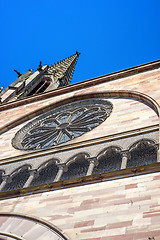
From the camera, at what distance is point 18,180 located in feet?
34.1

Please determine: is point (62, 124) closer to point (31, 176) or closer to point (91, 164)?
point (31, 176)

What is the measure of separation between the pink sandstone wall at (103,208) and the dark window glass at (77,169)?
0.87 meters

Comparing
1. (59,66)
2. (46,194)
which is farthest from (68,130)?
(59,66)

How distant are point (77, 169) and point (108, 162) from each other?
0.81 m

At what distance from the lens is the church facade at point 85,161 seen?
729 centimetres

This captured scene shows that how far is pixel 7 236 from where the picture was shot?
7.80m

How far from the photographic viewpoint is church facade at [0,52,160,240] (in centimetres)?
729

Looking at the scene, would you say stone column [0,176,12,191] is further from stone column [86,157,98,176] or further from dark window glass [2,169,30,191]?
stone column [86,157,98,176]

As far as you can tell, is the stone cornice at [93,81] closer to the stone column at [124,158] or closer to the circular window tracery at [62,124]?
the circular window tracery at [62,124]

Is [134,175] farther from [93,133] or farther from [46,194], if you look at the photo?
[93,133]

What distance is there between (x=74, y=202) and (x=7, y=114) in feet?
31.0

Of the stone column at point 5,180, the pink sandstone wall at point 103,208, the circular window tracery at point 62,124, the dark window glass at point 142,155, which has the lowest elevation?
the pink sandstone wall at point 103,208

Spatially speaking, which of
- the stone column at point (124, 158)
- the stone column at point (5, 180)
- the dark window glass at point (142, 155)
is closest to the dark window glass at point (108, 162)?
the stone column at point (124, 158)

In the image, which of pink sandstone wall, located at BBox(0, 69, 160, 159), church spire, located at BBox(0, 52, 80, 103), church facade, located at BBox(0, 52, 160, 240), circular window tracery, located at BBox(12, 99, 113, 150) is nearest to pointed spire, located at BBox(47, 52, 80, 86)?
church spire, located at BBox(0, 52, 80, 103)
